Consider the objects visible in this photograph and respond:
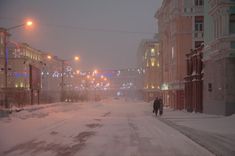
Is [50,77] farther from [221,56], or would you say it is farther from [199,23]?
[221,56]

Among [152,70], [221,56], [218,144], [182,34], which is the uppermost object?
[182,34]

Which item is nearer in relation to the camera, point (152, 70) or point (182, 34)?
point (182, 34)

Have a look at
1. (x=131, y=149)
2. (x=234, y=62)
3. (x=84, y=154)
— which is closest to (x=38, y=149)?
(x=84, y=154)

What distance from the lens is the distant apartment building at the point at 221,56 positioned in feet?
106

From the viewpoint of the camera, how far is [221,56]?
33031mm

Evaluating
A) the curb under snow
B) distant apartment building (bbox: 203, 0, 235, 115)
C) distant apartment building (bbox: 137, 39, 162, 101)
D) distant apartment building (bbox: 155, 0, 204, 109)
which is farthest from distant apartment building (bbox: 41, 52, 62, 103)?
the curb under snow

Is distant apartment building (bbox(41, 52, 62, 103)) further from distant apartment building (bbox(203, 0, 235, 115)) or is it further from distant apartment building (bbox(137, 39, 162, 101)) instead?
distant apartment building (bbox(203, 0, 235, 115))

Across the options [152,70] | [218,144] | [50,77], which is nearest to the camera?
[218,144]

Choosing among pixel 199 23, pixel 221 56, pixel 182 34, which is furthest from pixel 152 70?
pixel 221 56

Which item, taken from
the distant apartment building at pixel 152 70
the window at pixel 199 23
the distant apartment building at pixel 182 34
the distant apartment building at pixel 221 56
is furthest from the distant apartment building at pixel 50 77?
the distant apartment building at pixel 221 56

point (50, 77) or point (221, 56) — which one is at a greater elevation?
point (50, 77)

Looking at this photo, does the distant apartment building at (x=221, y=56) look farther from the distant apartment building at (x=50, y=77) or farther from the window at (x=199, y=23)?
the distant apartment building at (x=50, y=77)

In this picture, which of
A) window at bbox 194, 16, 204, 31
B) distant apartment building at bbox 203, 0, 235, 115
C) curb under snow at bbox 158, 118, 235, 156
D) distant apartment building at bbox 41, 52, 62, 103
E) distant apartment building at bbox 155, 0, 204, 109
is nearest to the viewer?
curb under snow at bbox 158, 118, 235, 156

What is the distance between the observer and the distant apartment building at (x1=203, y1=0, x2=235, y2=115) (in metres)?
32.2
